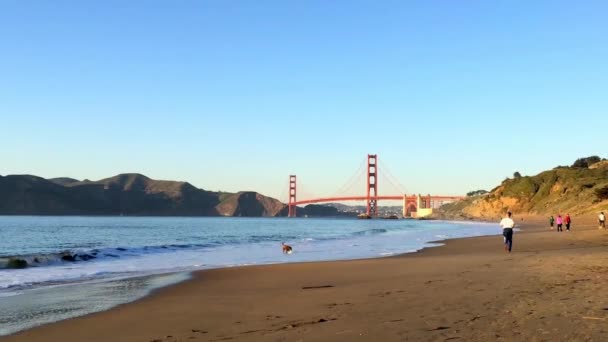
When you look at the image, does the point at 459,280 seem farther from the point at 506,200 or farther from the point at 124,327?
the point at 506,200

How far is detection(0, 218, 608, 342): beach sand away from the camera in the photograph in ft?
18.4

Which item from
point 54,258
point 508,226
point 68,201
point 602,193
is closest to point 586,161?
point 602,193

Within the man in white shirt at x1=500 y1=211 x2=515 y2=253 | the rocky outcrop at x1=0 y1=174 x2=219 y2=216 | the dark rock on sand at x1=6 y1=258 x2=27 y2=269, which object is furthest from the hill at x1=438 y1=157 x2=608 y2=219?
the rocky outcrop at x1=0 y1=174 x2=219 y2=216

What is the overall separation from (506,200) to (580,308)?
317 ft

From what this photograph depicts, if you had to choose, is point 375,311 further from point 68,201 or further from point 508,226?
point 68,201

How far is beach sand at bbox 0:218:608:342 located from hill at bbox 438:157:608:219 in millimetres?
46785

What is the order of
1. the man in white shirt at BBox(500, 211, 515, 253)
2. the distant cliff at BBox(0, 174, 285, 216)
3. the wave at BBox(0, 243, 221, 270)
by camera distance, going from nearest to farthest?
the wave at BBox(0, 243, 221, 270) < the man in white shirt at BBox(500, 211, 515, 253) < the distant cliff at BBox(0, 174, 285, 216)

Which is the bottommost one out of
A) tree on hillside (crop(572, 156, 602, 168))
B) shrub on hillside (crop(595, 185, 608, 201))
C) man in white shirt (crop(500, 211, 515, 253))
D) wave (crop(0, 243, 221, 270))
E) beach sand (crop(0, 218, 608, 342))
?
wave (crop(0, 243, 221, 270))

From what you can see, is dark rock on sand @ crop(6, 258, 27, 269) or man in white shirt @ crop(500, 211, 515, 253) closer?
dark rock on sand @ crop(6, 258, 27, 269)

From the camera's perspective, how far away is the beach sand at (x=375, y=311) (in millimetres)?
5621

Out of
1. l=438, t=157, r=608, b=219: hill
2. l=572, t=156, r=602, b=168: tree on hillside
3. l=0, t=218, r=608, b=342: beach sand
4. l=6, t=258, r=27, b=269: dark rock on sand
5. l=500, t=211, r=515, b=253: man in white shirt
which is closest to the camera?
l=0, t=218, r=608, b=342: beach sand

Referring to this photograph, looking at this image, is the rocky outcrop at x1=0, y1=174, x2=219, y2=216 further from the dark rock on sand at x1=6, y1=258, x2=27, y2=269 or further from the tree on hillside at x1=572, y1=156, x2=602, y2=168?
the dark rock on sand at x1=6, y1=258, x2=27, y2=269

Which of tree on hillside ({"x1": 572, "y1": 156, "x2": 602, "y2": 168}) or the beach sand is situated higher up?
tree on hillside ({"x1": 572, "y1": 156, "x2": 602, "y2": 168})

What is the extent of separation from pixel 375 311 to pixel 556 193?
79.6m
